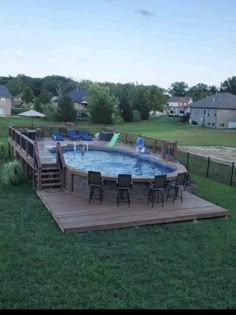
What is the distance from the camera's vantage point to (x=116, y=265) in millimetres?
5727

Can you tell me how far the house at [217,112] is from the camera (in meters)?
50.2

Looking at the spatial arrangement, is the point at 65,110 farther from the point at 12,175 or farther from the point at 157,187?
the point at 157,187

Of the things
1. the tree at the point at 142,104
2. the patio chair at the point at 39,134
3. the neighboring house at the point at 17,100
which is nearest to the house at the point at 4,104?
the neighboring house at the point at 17,100

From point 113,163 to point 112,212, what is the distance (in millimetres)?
7012

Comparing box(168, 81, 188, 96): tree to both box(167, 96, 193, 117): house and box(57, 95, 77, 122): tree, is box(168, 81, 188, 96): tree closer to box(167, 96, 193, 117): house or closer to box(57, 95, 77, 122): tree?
box(167, 96, 193, 117): house

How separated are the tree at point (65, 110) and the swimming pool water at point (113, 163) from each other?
2758 cm

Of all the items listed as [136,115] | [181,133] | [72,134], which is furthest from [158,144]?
[136,115]

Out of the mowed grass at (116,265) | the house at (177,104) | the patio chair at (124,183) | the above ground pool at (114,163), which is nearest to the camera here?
the mowed grass at (116,265)

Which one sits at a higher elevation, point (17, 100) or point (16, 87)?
point (16, 87)

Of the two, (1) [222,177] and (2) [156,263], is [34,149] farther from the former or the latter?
(1) [222,177]

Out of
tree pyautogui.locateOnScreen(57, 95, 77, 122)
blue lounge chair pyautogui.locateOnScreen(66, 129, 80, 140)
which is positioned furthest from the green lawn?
tree pyautogui.locateOnScreen(57, 95, 77, 122)

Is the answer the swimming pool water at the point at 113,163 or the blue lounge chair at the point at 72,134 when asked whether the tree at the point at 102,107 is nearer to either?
the blue lounge chair at the point at 72,134

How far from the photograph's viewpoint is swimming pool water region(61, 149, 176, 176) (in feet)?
43.2

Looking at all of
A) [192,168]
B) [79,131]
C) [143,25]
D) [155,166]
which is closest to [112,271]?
[155,166]
